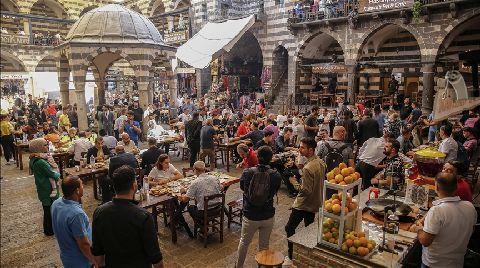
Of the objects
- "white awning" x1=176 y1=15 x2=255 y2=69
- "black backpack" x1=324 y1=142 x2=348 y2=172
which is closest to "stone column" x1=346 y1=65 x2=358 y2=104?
"white awning" x1=176 y1=15 x2=255 y2=69

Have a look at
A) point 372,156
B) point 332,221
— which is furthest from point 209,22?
point 332,221

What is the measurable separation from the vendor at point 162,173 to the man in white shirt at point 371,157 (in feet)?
11.8

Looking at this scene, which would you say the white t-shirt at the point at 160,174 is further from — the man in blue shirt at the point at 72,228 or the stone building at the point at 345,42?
the stone building at the point at 345,42

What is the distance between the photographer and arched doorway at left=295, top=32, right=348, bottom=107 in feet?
56.8

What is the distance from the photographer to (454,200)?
10.5ft

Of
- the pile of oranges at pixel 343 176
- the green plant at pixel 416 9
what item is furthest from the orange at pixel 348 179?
the green plant at pixel 416 9

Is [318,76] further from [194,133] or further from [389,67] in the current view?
[194,133]

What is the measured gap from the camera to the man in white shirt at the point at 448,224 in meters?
3.16

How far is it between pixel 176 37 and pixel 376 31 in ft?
41.6

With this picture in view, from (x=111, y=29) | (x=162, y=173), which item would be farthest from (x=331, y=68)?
(x=162, y=173)

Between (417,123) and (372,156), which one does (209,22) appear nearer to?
(417,123)

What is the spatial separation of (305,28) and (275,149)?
9825 millimetres

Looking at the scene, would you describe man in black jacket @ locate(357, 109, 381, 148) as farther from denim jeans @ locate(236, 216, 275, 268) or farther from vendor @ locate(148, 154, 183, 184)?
denim jeans @ locate(236, 216, 275, 268)

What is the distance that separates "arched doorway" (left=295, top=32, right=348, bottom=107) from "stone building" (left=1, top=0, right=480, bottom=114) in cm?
6
